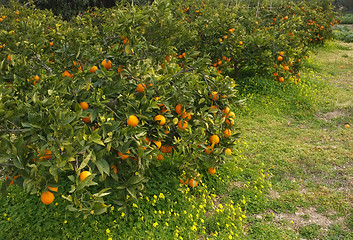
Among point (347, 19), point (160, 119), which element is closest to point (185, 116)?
point (160, 119)

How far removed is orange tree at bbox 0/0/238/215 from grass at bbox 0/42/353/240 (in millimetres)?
262

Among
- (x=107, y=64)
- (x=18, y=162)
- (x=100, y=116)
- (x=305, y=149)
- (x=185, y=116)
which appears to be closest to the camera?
(x=18, y=162)

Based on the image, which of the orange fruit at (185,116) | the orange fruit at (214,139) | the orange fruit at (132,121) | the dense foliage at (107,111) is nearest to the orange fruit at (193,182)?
the dense foliage at (107,111)

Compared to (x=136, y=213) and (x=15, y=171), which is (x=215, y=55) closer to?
(x=136, y=213)

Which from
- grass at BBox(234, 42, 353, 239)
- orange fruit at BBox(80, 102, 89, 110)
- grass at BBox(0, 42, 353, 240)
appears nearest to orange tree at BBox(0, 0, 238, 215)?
orange fruit at BBox(80, 102, 89, 110)

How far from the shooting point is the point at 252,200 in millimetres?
3682

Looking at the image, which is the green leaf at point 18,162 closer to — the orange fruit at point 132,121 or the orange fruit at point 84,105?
the orange fruit at point 84,105

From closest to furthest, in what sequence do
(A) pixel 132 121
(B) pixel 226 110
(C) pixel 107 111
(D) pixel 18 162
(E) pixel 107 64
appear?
(D) pixel 18 162
(A) pixel 132 121
(C) pixel 107 111
(E) pixel 107 64
(B) pixel 226 110

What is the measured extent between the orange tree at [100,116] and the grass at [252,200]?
0.86 ft

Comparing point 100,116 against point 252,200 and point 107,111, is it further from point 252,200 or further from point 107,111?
point 252,200

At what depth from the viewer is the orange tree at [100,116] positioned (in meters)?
2.03

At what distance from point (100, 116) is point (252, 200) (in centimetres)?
226

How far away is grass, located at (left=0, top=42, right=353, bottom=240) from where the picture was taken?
285 cm

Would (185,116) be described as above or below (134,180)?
above
